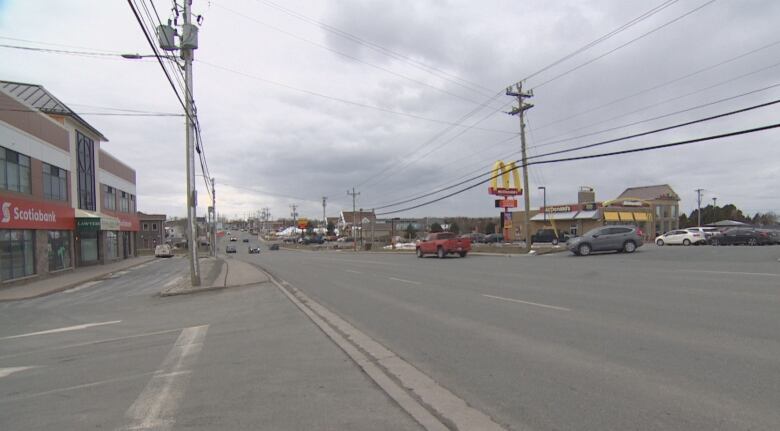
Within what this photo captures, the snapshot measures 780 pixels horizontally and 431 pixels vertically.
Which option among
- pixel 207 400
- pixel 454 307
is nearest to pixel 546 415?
pixel 207 400

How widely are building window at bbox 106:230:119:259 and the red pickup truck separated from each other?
28.6 metres

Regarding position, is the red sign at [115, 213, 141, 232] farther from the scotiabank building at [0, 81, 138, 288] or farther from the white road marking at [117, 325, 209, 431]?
the white road marking at [117, 325, 209, 431]

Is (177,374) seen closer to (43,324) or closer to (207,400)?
(207,400)

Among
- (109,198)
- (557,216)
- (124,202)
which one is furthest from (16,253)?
(557,216)

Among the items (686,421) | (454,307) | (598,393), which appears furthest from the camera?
(454,307)

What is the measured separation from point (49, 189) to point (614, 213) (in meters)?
61.0

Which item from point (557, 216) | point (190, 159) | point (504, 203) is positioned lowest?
point (557, 216)

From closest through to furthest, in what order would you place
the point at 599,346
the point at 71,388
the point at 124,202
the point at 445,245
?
the point at 71,388 < the point at 599,346 < the point at 445,245 < the point at 124,202

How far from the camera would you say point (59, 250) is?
3231 centimetres

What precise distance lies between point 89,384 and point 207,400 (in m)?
2.00

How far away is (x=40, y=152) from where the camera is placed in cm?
2927

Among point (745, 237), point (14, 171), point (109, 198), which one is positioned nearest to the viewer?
point (14, 171)

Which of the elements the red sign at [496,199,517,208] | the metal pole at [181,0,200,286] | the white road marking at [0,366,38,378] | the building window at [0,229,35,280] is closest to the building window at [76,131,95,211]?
the building window at [0,229,35,280]

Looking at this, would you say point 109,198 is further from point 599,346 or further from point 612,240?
point 599,346
